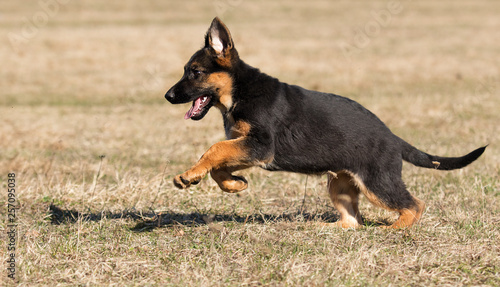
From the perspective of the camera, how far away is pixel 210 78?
18.4 ft

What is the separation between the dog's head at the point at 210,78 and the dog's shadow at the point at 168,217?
3.82ft

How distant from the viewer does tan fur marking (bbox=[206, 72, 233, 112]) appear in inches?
218

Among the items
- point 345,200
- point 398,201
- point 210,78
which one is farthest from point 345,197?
point 210,78

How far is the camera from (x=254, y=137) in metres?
5.34

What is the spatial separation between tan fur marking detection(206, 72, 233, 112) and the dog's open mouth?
0.44 feet

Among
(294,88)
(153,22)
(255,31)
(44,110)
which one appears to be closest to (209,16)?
(153,22)

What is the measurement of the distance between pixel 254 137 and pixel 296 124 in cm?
47

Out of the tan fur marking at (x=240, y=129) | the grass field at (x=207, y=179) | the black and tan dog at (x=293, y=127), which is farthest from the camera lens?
the black and tan dog at (x=293, y=127)

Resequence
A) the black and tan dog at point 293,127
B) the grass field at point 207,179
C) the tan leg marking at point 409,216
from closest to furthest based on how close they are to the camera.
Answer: the grass field at point 207,179
the black and tan dog at point 293,127
the tan leg marking at point 409,216

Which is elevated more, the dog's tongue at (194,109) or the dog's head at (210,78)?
the dog's head at (210,78)

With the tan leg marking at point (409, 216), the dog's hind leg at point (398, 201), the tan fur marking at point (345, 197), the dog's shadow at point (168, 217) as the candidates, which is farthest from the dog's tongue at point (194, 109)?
the tan leg marking at point (409, 216)

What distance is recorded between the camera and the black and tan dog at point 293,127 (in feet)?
18.1

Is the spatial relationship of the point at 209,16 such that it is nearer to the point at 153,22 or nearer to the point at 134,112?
the point at 153,22

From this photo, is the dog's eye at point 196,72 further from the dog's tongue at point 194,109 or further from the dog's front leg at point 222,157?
the dog's front leg at point 222,157
